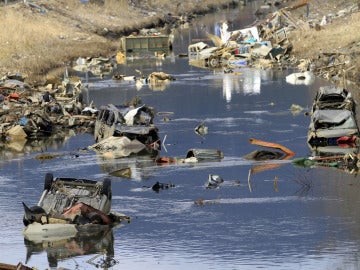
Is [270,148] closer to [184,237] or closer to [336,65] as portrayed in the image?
[184,237]

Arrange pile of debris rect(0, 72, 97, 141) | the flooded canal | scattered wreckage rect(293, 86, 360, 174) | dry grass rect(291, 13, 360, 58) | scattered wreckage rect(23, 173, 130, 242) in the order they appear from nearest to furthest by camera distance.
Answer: the flooded canal
scattered wreckage rect(23, 173, 130, 242)
scattered wreckage rect(293, 86, 360, 174)
pile of debris rect(0, 72, 97, 141)
dry grass rect(291, 13, 360, 58)

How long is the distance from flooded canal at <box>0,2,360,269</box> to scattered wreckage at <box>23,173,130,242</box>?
0.39 m

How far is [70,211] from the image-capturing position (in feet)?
105

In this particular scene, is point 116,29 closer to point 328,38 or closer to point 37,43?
point 37,43

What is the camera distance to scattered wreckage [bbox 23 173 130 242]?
31719mm

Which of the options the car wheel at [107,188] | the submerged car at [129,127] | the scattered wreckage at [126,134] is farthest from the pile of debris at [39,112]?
the car wheel at [107,188]

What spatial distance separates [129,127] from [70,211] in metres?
15.1

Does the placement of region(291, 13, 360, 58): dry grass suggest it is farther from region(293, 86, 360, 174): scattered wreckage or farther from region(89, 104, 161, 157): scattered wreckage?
region(89, 104, 161, 157): scattered wreckage

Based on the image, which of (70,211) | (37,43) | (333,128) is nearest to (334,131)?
(333,128)

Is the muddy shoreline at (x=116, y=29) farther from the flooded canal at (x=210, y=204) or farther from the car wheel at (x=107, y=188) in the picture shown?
the car wheel at (x=107, y=188)

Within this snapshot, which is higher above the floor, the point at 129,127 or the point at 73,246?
the point at 129,127

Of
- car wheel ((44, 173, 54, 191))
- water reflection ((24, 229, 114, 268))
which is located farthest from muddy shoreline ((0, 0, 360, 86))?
water reflection ((24, 229, 114, 268))

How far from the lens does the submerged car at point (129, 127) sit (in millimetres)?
46781

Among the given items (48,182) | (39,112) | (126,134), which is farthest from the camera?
(39,112)
